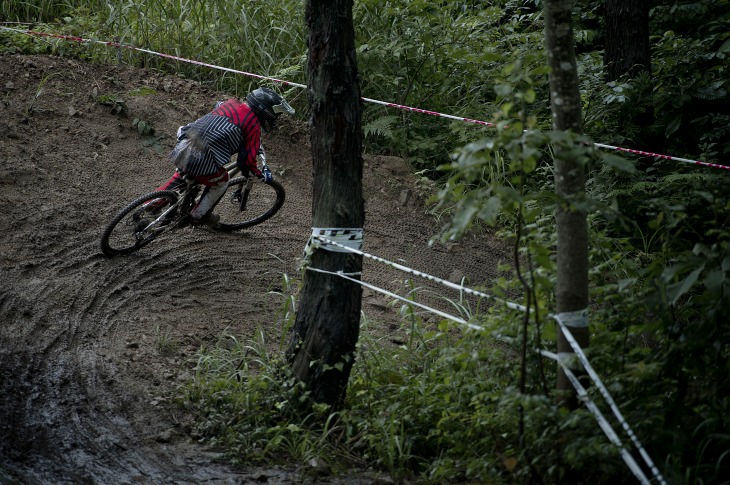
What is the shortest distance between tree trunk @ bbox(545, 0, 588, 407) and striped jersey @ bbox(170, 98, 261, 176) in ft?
11.1

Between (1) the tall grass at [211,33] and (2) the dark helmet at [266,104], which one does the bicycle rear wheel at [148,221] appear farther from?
(1) the tall grass at [211,33]

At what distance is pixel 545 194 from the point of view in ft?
10.4

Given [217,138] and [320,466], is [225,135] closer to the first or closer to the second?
[217,138]

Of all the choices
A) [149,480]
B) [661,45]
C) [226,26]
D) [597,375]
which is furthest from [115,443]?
[661,45]

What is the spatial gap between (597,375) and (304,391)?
1.72 m

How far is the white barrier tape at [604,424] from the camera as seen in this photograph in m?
2.95

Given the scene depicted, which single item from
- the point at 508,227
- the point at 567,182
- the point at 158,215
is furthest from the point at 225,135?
the point at 567,182

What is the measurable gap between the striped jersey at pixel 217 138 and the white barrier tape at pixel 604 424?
3.69 meters

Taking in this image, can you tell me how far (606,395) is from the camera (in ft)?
10.3

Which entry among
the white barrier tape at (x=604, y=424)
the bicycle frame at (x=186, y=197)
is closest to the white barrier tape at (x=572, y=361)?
the white barrier tape at (x=604, y=424)

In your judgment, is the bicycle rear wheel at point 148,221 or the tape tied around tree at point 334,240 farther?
the bicycle rear wheel at point 148,221

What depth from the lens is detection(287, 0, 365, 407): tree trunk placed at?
4.24 m

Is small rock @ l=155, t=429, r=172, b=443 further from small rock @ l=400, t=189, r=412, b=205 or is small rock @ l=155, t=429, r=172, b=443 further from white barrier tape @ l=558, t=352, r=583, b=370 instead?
small rock @ l=400, t=189, r=412, b=205

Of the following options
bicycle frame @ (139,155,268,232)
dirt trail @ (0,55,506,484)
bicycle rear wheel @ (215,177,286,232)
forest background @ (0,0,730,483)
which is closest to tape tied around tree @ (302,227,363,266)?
forest background @ (0,0,730,483)
